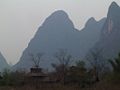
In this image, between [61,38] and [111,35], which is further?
[61,38]

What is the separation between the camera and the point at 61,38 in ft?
466

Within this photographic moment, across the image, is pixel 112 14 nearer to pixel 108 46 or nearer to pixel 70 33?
pixel 108 46

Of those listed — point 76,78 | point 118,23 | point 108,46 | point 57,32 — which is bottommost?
point 76,78

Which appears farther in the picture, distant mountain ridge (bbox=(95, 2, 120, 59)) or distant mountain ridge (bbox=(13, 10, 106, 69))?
distant mountain ridge (bbox=(13, 10, 106, 69))

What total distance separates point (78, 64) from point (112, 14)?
250 ft

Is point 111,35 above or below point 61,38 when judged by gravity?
below

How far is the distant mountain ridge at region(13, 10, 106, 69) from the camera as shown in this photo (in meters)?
133

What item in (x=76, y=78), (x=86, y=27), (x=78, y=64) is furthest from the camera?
(x=86, y=27)

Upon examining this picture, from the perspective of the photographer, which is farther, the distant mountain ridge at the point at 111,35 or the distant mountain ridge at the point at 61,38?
the distant mountain ridge at the point at 61,38

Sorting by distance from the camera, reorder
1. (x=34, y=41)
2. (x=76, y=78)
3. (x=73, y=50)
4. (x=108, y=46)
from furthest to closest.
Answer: (x=34, y=41) → (x=73, y=50) → (x=108, y=46) → (x=76, y=78)

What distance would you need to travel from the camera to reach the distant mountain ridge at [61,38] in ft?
435

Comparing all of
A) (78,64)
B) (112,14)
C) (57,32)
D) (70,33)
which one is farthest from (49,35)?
(78,64)

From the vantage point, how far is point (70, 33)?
139 metres

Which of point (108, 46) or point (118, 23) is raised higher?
point (118, 23)
